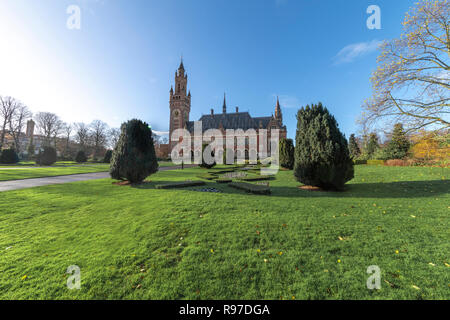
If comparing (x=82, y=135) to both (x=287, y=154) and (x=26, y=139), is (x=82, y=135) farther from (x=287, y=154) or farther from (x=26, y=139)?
(x=287, y=154)

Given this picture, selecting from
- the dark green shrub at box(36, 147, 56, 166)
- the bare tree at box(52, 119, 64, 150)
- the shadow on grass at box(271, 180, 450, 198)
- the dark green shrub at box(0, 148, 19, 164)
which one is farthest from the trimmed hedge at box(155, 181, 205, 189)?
the bare tree at box(52, 119, 64, 150)

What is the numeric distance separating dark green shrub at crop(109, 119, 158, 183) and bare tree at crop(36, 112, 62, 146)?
54783mm

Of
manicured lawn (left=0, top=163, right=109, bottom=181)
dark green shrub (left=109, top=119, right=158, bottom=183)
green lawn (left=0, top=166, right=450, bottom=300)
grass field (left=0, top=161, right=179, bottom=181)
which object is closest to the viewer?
green lawn (left=0, top=166, right=450, bottom=300)

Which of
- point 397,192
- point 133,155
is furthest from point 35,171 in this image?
point 397,192

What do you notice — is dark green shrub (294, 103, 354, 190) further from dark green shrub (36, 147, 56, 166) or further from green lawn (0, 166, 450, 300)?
dark green shrub (36, 147, 56, 166)

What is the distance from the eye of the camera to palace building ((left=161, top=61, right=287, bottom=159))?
185 feet

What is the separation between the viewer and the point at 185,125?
61.2 metres

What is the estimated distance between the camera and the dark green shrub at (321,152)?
7.97 meters

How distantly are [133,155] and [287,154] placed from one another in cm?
1553

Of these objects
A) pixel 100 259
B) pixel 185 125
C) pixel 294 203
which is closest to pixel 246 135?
pixel 185 125

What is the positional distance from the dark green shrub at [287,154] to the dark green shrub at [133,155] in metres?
14.2

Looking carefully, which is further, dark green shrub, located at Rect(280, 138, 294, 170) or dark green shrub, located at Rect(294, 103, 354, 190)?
dark green shrub, located at Rect(280, 138, 294, 170)

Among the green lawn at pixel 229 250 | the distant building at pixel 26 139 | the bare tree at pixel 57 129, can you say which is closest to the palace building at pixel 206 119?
the bare tree at pixel 57 129
